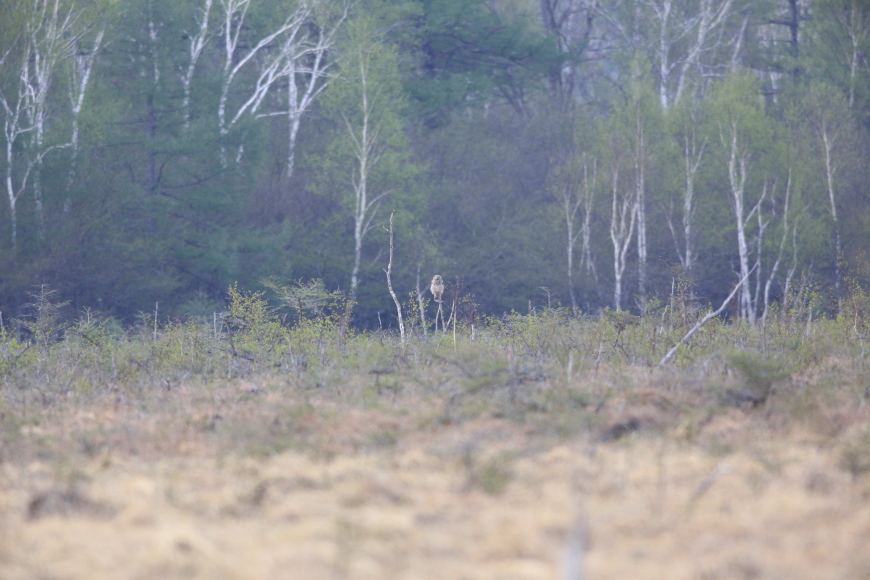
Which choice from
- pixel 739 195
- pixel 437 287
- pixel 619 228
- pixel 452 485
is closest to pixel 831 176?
pixel 739 195

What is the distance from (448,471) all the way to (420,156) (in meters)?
27.5

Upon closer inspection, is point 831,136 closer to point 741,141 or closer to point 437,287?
point 741,141

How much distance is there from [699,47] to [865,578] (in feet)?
99.8

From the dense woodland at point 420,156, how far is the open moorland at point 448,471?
13.8 meters

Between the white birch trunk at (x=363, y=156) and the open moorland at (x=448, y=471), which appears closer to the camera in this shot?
the open moorland at (x=448, y=471)

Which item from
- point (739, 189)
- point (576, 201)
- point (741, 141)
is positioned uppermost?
point (741, 141)

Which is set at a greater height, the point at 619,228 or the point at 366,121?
the point at 366,121

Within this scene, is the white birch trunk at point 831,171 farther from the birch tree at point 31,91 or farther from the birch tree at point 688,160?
the birch tree at point 31,91

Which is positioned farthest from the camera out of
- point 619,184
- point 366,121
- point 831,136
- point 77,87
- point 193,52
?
point 619,184

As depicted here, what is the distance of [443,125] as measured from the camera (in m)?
33.9

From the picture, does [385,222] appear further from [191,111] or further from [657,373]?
[657,373]

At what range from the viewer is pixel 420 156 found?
32156 mm

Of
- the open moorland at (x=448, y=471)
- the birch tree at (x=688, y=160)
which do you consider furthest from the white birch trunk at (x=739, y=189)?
the open moorland at (x=448, y=471)

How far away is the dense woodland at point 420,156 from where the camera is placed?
76.1ft
